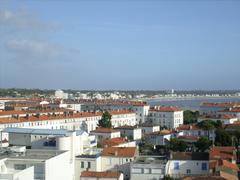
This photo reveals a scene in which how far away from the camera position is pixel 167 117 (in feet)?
162

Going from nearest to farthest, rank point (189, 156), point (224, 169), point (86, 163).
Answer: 1. point (224, 169)
2. point (86, 163)
3. point (189, 156)

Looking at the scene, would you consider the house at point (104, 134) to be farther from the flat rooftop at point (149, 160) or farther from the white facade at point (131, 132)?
the flat rooftop at point (149, 160)

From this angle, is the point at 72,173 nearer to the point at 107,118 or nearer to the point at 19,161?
the point at 19,161

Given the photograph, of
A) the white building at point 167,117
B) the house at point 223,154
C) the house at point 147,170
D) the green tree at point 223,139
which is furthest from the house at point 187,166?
the white building at point 167,117

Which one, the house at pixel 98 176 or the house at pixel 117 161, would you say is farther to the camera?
the house at pixel 117 161

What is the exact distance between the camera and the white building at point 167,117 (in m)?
48.5

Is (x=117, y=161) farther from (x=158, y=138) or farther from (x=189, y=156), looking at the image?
(x=158, y=138)

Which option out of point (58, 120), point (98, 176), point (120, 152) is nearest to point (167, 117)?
point (58, 120)

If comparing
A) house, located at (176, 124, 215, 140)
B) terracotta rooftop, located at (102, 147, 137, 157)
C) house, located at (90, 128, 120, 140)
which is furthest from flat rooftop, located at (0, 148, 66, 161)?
house, located at (176, 124, 215, 140)

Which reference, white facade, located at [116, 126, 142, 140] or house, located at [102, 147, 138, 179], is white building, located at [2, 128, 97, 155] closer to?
house, located at [102, 147, 138, 179]

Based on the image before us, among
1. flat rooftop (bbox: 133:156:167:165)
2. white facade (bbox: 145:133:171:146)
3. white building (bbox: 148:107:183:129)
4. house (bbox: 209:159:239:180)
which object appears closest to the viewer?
house (bbox: 209:159:239:180)

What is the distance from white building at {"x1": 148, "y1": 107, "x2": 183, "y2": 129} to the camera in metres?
48.5

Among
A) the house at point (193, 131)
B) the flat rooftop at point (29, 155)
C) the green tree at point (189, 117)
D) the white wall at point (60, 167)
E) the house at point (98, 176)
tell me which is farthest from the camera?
the green tree at point (189, 117)

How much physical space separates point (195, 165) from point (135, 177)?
8.54ft
